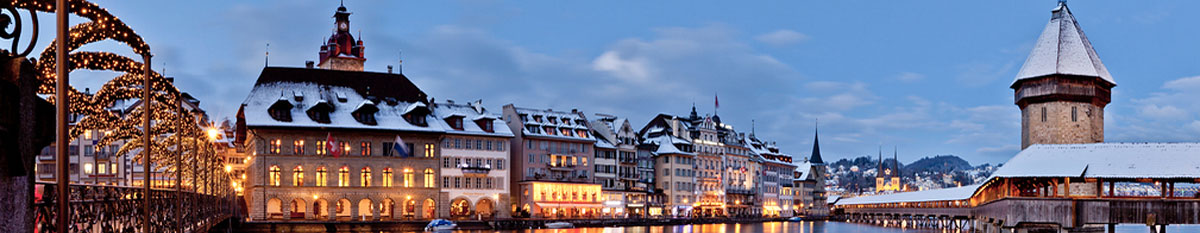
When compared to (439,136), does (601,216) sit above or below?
below

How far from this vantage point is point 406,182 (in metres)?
88.9

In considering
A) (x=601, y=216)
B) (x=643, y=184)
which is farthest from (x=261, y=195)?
(x=643, y=184)

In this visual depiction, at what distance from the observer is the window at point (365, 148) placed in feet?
285

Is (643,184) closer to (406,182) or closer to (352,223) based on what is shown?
(406,182)

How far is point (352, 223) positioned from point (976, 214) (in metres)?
43.1

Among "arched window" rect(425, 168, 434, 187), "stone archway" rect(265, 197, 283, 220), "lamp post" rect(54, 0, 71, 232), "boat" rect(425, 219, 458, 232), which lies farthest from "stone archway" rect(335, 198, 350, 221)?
"lamp post" rect(54, 0, 71, 232)

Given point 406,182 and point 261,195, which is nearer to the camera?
point 261,195

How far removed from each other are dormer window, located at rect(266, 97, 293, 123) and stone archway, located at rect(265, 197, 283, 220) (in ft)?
20.2

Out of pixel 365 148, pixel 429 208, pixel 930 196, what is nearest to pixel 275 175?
pixel 365 148

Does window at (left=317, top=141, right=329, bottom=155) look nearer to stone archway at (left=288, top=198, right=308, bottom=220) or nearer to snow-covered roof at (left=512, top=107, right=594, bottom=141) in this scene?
A: stone archway at (left=288, top=198, right=308, bottom=220)

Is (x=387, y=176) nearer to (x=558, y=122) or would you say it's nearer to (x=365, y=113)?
(x=365, y=113)

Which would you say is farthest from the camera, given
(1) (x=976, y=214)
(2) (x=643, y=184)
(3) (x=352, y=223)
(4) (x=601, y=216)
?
(2) (x=643, y=184)

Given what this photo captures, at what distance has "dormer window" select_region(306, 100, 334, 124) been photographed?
3371 inches

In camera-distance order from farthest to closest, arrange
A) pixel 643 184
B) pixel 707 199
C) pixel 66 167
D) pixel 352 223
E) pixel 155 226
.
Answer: pixel 707 199, pixel 643 184, pixel 352 223, pixel 155 226, pixel 66 167
